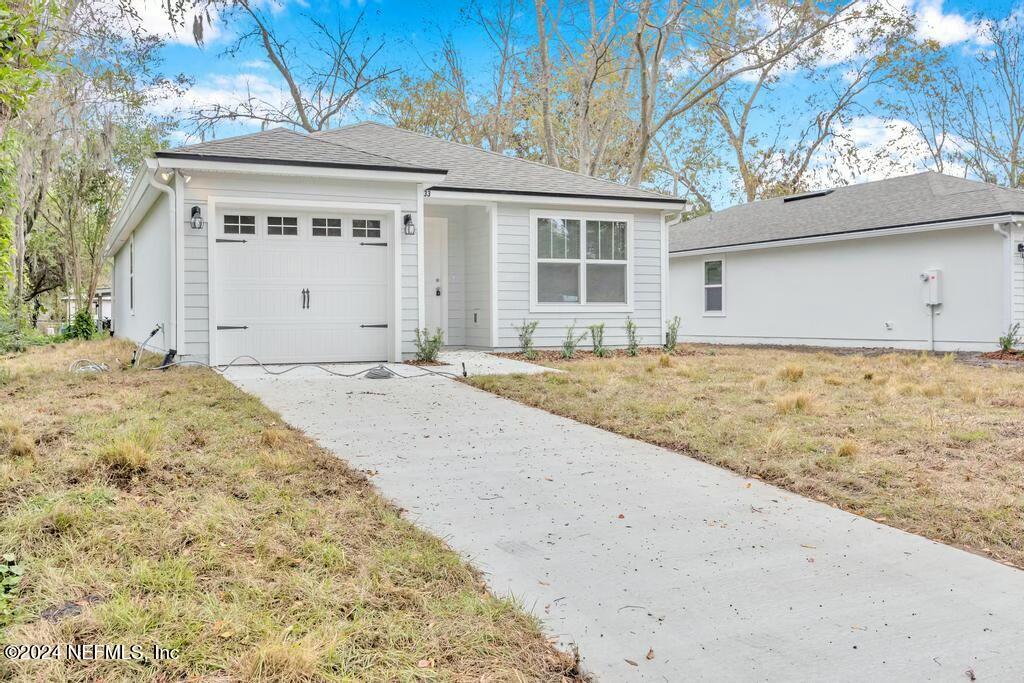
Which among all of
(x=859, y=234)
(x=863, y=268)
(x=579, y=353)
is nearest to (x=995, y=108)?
(x=863, y=268)

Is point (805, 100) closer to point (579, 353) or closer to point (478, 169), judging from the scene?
point (478, 169)

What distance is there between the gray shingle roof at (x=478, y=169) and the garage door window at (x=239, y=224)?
9.78 ft

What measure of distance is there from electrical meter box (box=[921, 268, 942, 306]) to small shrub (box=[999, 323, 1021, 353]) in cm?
145

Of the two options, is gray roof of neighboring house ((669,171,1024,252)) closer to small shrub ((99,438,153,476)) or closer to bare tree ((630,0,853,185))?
bare tree ((630,0,853,185))

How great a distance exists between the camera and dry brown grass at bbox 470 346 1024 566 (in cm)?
368

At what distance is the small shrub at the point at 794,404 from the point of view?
6254mm

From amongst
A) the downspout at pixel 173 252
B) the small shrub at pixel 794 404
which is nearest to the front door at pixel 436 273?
the downspout at pixel 173 252

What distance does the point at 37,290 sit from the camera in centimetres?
2908

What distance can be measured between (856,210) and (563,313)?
8945mm

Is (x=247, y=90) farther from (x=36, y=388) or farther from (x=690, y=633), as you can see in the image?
(x=690, y=633)

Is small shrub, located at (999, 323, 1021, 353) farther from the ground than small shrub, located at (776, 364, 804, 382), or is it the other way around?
small shrub, located at (999, 323, 1021, 353)

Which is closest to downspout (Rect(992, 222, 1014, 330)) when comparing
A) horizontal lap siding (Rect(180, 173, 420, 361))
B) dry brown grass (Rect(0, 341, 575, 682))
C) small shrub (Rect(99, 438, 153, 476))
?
horizontal lap siding (Rect(180, 173, 420, 361))

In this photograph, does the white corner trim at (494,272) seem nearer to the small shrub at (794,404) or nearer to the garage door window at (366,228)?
the garage door window at (366,228)

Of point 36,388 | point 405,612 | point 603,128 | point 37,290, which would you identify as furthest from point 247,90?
point 405,612
